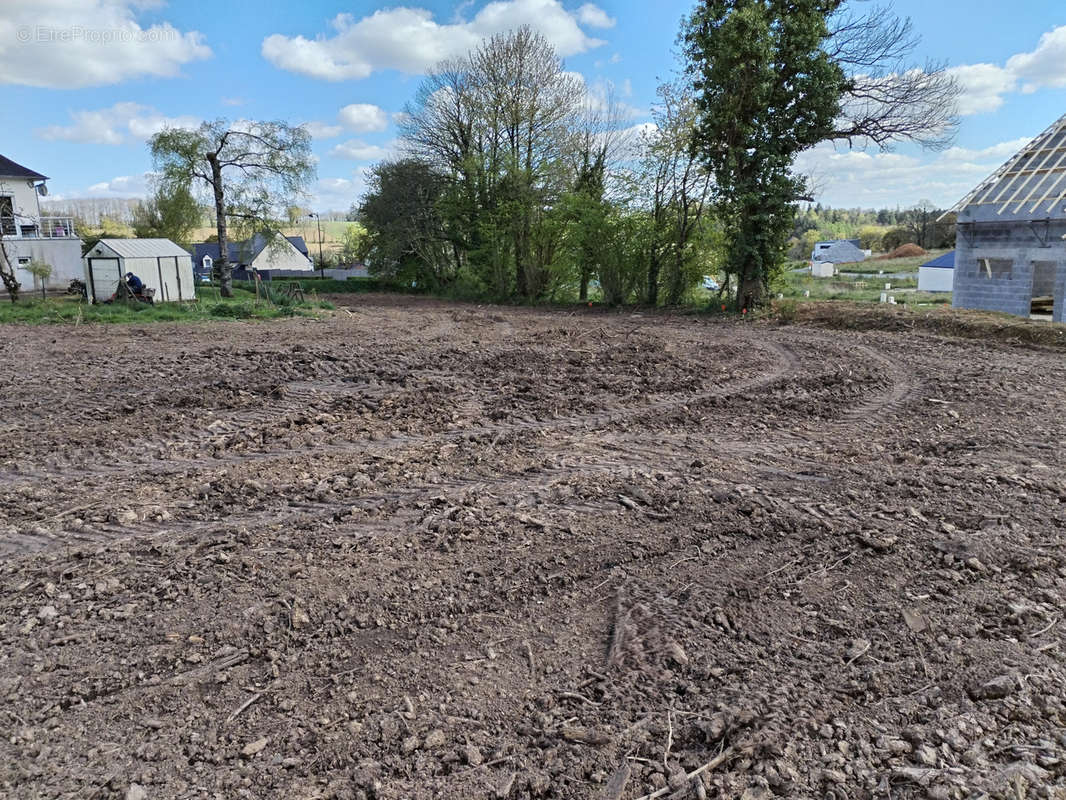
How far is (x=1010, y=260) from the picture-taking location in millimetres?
17516

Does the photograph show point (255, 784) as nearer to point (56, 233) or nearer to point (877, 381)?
point (877, 381)

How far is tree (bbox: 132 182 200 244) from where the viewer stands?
42.2 metres

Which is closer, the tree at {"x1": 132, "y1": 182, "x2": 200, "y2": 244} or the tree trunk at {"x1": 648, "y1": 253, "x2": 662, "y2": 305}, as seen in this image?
the tree trunk at {"x1": 648, "y1": 253, "x2": 662, "y2": 305}

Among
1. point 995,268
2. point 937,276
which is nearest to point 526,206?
point 995,268

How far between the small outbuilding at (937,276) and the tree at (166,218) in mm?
44339

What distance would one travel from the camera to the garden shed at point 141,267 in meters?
24.7

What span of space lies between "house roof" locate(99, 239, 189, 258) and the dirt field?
1981 centimetres

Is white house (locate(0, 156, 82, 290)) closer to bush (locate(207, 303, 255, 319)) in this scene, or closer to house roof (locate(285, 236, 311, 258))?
bush (locate(207, 303, 255, 319))

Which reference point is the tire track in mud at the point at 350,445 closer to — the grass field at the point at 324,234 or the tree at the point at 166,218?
the tree at the point at 166,218

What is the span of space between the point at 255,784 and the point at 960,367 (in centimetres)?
1116

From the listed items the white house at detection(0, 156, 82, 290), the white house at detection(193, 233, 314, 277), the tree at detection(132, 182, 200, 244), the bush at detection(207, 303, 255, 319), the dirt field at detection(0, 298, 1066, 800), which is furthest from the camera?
the white house at detection(193, 233, 314, 277)

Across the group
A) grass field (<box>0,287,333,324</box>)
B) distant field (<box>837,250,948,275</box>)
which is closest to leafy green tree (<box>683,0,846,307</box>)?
grass field (<box>0,287,333,324</box>)

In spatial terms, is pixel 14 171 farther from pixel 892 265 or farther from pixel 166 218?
pixel 892 265

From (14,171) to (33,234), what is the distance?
14.1 feet
